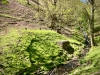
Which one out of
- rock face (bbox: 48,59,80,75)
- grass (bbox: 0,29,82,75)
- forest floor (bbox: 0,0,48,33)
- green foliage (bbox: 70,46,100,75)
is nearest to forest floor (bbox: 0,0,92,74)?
forest floor (bbox: 0,0,48,33)

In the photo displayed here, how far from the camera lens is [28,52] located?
20938 mm

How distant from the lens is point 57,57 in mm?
22141

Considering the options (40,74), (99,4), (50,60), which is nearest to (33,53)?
(50,60)

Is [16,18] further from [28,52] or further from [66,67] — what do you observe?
[66,67]

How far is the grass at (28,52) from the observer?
18.4m

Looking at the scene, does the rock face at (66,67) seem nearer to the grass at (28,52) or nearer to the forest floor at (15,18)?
the grass at (28,52)

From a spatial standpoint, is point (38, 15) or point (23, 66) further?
point (38, 15)

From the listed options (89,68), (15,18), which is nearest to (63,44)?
(89,68)

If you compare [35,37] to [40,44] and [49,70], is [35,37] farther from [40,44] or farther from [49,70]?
[49,70]

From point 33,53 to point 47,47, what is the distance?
3008 millimetres

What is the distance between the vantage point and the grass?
18359mm

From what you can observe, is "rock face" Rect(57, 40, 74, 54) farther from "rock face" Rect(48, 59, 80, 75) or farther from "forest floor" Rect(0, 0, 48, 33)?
"forest floor" Rect(0, 0, 48, 33)

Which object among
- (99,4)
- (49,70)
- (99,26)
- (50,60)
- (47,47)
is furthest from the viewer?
(99,26)

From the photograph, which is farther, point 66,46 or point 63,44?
point 66,46
